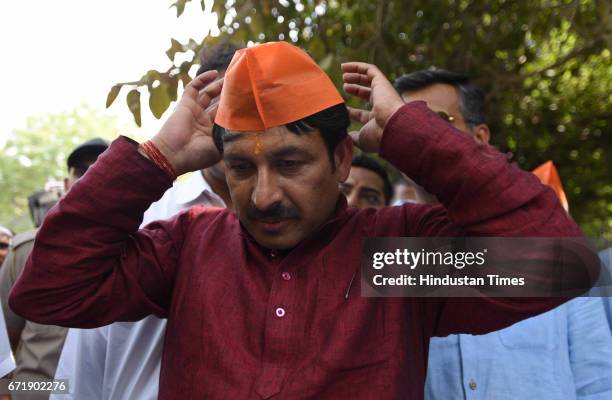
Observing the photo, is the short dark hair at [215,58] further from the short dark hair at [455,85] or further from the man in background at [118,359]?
the short dark hair at [455,85]

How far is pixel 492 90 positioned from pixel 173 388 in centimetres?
454

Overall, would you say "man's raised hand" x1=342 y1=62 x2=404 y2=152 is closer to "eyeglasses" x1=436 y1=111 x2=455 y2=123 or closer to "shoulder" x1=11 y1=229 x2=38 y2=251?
"eyeglasses" x1=436 y1=111 x2=455 y2=123

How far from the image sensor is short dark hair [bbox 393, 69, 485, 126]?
10.3ft

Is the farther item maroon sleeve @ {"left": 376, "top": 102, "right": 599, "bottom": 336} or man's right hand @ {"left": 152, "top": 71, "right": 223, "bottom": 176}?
man's right hand @ {"left": 152, "top": 71, "right": 223, "bottom": 176}

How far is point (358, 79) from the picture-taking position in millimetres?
2029

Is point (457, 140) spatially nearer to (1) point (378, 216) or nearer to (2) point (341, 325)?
(1) point (378, 216)

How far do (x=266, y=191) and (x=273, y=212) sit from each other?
6cm

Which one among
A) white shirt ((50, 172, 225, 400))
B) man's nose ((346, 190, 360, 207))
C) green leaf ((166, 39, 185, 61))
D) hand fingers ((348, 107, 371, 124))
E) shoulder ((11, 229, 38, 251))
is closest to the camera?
hand fingers ((348, 107, 371, 124))

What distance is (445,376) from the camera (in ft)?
8.03

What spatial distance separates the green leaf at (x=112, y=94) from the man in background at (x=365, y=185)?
196cm

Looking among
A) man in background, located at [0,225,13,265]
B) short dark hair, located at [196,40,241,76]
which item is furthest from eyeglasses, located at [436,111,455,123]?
man in background, located at [0,225,13,265]

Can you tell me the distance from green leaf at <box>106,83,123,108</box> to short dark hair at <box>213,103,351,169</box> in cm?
65

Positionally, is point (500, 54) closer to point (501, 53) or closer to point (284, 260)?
point (501, 53)

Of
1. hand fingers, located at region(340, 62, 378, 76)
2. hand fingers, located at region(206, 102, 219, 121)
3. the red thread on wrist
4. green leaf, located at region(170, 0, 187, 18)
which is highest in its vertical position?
green leaf, located at region(170, 0, 187, 18)
